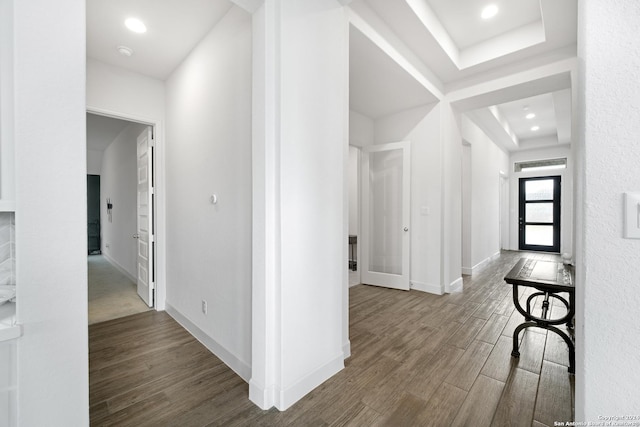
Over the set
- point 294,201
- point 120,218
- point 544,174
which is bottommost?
point 120,218

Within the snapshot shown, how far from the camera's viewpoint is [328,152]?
201 centimetres

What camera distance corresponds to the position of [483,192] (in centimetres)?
626

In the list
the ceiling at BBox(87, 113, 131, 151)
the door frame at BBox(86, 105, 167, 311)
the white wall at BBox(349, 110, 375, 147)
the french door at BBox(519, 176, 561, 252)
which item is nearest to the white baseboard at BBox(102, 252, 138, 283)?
the door frame at BBox(86, 105, 167, 311)

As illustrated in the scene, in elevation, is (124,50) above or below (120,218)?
above

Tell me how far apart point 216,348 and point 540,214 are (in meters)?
9.30

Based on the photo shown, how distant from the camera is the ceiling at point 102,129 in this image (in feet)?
15.4

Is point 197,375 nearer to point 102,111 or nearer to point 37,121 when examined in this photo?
point 37,121

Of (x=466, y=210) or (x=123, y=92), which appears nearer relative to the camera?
(x=123, y=92)

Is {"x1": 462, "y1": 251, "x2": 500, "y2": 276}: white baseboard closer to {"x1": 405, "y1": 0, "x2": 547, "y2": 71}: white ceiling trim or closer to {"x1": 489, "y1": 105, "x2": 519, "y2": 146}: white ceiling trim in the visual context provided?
{"x1": 489, "y1": 105, "x2": 519, "y2": 146}: white ceiling trim

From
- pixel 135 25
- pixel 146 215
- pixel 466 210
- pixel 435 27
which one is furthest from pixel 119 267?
pixel 466 210

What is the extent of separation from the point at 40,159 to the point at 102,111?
2.58m

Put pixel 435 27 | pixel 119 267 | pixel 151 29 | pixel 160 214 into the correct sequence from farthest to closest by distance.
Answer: pixel 119 267, pixel 160 214, pixel 435 27, pixel 151 29

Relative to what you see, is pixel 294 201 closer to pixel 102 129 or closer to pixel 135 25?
pixel 135 25

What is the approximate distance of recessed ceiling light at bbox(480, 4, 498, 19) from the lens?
2.75 m
